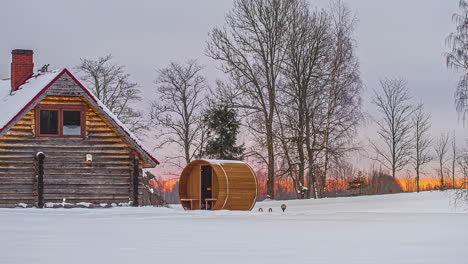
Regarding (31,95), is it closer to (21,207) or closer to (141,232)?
(21,207)

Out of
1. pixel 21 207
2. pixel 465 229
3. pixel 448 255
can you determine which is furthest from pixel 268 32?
pixel 448 255

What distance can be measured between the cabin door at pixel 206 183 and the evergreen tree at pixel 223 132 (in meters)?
9.23

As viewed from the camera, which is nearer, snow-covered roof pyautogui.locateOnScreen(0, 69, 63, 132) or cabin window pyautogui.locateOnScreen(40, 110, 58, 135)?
snow-covered roof pyautogui.locateOnScreen(0, 69, 63, 132)

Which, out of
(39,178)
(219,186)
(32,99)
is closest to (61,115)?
(32,99)

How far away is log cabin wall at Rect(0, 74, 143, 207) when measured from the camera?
31.1 m

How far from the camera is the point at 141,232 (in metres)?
18.6

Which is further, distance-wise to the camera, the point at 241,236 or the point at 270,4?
the point at 270,4

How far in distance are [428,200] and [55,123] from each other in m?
20.7

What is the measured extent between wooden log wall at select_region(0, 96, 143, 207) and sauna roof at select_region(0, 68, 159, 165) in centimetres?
62

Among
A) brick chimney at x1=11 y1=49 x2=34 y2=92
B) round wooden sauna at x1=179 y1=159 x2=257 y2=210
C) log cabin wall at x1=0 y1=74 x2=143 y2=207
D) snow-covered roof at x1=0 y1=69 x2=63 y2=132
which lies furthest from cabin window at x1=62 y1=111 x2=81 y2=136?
round wooden sauna at x1=179 y1=159 x2=257 y2=210

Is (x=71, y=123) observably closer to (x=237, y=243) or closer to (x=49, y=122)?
(x=49, y=122)

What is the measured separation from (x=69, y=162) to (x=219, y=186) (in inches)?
266

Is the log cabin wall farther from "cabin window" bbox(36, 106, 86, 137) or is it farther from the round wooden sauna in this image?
the round wooden sauna

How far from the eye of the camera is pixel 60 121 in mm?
31891
